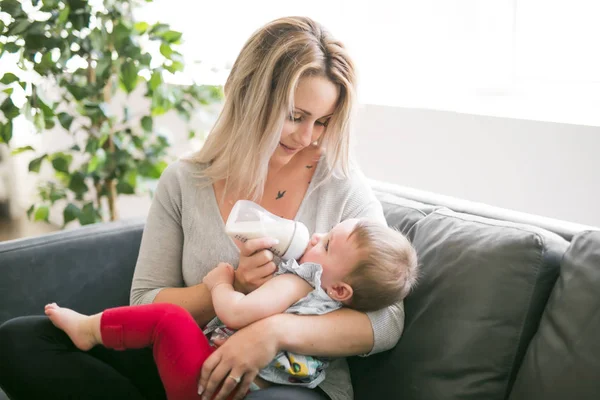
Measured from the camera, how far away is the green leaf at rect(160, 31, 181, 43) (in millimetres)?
2285

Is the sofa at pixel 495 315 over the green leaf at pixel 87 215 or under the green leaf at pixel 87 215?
over

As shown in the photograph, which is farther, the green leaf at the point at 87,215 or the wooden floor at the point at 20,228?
the wooden floor at the point at 20,228

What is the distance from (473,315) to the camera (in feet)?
3.90

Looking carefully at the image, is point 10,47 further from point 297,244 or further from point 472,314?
point 472,314

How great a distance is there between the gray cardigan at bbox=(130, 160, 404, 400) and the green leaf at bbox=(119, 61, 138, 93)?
861mm

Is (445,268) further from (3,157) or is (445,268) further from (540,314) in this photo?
(3,157)

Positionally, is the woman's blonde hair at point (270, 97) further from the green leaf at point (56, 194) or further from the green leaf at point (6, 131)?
the green leaf at point (56, 194)

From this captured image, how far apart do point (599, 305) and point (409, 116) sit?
1172mm

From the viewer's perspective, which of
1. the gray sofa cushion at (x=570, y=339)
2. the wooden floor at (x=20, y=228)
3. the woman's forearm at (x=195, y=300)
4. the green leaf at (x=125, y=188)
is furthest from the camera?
the wooden floor at (x=20, y=228)

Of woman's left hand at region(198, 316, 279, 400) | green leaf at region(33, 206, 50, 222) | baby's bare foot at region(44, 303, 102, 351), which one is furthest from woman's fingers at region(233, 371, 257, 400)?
green leaf at region(33, 206, 50, 222)

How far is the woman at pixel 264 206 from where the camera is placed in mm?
1200

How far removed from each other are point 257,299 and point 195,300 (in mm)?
216

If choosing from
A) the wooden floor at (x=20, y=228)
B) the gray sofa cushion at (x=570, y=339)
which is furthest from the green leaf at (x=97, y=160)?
the gray sofa cushion at (x=570, y=339)

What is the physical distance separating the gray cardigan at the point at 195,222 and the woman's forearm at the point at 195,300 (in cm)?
6
